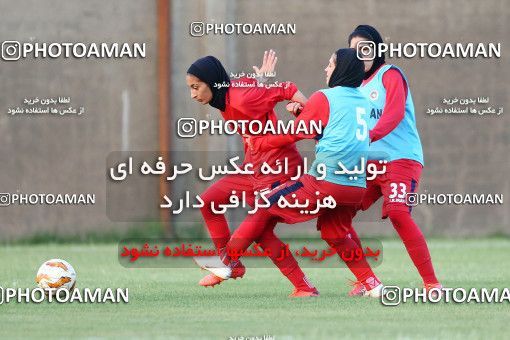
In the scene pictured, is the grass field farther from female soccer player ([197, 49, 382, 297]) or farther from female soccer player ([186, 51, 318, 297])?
female soccer player ([197, 49, 382, 297])

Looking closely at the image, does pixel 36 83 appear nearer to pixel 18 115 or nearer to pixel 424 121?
pixel 18 115

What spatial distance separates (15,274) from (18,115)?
5.57 metres

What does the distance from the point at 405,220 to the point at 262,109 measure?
1.26 m

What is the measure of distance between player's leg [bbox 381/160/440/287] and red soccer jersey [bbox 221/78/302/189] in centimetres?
69

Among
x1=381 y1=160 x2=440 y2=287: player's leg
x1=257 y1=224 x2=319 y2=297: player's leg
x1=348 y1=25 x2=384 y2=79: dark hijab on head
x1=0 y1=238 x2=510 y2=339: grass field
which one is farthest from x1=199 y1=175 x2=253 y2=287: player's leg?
x1=348 y1=25 x2=384 y2=79: dark hijab on head

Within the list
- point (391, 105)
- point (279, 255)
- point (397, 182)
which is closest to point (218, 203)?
point (279, 255)

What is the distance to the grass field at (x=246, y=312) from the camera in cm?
730

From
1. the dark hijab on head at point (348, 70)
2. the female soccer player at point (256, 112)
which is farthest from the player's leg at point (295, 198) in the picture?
the dark hijab on head at point (348, 70)

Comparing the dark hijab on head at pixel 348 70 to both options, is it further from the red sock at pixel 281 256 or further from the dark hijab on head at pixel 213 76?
the red sock at pixel 281 256

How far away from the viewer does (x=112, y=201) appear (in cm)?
1822

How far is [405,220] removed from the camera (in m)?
9.28

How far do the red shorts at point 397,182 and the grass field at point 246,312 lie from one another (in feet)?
2.33

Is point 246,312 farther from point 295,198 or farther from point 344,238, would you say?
point 344,238

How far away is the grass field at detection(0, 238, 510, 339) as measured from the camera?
730cm
